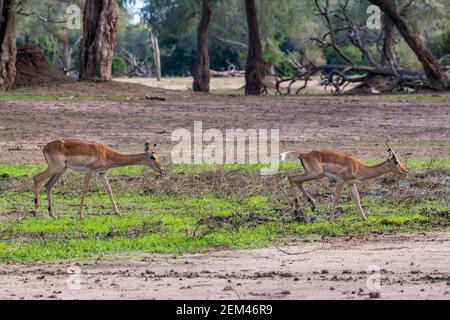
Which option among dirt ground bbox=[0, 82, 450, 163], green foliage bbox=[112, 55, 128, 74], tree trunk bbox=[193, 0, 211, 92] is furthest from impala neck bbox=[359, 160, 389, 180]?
green foliage bbox=[112, 55, 128, 74]

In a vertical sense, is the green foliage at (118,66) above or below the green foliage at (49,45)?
below

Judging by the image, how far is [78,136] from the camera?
Answer: 69.3ft

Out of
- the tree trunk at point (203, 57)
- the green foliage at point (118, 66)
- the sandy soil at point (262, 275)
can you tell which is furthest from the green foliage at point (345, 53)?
the sandy soil at point (262, 275)

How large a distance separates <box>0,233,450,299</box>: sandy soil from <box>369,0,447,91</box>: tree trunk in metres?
19.1

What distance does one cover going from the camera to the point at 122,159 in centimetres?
1479

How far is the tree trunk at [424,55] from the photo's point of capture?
31016 mm

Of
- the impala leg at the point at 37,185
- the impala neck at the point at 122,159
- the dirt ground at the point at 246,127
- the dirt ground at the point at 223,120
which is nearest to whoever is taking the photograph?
the dirt ground at the point at 246,127

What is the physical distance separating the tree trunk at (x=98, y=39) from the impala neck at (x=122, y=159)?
14.2m

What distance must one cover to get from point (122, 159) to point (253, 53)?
1842 centimetres

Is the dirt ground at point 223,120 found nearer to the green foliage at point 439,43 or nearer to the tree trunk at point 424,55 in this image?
the tree trunk at point 424,55

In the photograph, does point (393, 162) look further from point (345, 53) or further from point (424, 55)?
point (345, 53)

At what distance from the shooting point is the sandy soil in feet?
31.6

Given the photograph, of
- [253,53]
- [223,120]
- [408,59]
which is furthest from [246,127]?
[408,59]
